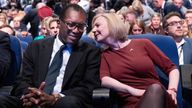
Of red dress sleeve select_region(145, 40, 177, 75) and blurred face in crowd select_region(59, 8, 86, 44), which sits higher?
blurred face in crowd select_region(59, 8, 86, 44)

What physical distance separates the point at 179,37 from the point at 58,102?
215 centimetres

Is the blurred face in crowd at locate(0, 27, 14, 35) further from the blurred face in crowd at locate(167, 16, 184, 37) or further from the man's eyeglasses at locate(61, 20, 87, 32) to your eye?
the man's eyeglasses at locate(61, 20, 87, 32)

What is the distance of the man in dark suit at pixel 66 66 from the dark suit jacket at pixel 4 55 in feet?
1.02

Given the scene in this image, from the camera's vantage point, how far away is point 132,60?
5086 mm

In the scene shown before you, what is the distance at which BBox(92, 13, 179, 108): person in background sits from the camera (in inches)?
197

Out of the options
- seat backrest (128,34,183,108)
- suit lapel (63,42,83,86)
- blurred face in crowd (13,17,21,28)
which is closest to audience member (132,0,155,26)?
blurred face in crowd (13,17,21,28)

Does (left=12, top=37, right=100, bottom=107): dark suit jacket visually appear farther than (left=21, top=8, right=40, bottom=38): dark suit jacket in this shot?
No

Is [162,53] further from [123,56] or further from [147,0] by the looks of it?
[147,0]

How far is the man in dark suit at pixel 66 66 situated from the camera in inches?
198

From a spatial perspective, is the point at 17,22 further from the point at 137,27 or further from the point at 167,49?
the point at 167,49

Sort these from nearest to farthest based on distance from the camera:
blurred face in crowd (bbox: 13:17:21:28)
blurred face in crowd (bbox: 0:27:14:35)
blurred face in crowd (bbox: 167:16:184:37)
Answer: blurred face in crowd (bbox: 167:16:184:37) < blurred face in crowd (bbox: 0:27:14:35) < blurred face in crowd (bbox: 13:17:21:28)

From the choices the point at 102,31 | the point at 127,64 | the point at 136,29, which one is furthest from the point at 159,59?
the point at 136,29

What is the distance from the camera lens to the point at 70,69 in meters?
5.10

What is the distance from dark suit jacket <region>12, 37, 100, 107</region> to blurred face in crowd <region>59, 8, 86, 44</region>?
5.3 inches
